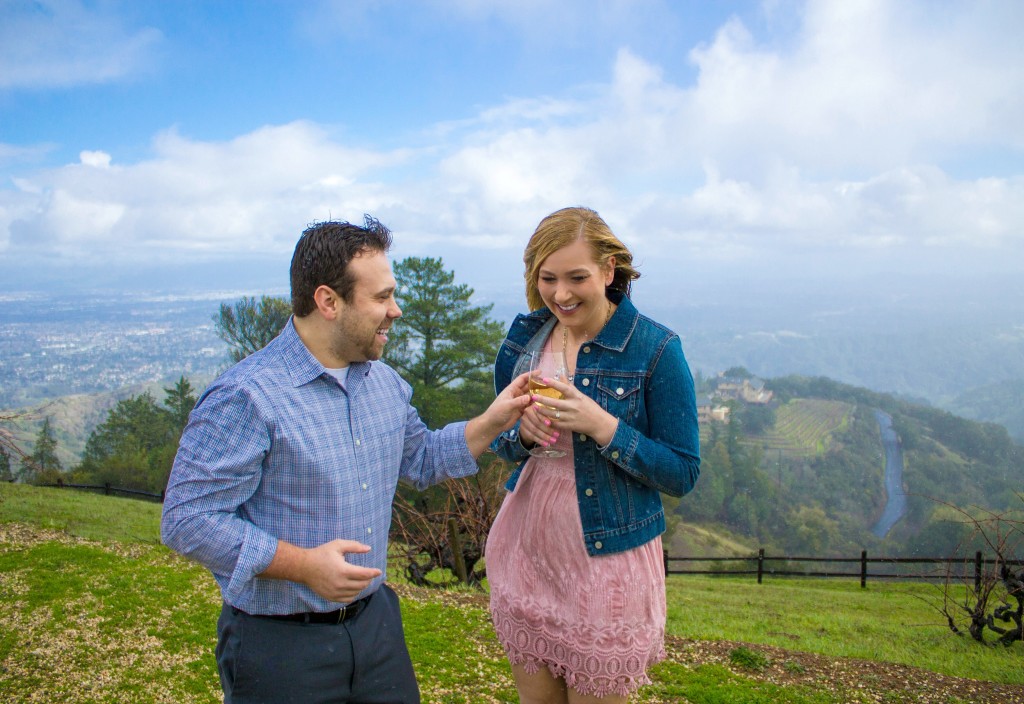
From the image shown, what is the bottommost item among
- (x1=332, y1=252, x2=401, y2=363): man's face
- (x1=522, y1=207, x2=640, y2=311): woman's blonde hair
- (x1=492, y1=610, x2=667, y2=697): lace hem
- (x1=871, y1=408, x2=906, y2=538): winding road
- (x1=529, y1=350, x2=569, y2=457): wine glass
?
(x1=871, y1=408, x2=906, y2=538): winding road

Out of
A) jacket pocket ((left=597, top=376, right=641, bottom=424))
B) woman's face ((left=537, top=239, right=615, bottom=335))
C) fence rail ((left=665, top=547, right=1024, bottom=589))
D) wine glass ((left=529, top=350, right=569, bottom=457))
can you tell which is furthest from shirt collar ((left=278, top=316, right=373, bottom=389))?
fence rail ((left=665, top=547, right=1024, bottom=589))

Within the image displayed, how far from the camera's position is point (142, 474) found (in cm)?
2841

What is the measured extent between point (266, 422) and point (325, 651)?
76 cm

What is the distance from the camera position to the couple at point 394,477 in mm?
1900

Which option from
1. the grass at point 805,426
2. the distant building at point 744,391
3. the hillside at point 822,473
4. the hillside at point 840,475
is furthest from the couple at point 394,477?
the distant building at point 744,391

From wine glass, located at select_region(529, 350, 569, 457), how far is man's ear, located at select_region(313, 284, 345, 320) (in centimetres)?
69

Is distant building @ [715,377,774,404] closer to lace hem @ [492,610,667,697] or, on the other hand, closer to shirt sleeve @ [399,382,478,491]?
lace hem @ [492,610,667,697]

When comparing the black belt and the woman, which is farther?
the woman

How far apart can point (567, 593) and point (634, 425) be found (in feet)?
2.23

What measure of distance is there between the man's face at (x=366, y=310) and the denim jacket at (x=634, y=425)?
0.60 metres

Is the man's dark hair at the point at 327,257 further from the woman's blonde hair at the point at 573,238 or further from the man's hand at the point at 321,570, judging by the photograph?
the man's hand at the point at 321,570

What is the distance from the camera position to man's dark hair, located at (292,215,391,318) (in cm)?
210

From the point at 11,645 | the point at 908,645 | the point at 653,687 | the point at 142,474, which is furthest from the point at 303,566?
the point at 142,474

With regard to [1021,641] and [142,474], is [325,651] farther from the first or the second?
[142,474]
